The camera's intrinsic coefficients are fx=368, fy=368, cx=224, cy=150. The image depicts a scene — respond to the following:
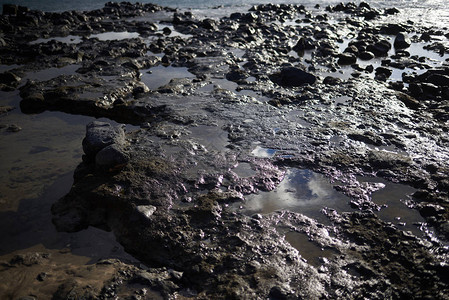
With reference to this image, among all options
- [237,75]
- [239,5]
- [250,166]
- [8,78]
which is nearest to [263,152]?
[250,166]

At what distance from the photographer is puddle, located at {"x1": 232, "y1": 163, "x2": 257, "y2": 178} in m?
5.46

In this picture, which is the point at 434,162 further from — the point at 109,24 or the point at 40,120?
the point at 109,24

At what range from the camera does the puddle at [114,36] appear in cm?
1345

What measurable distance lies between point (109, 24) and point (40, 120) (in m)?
9.21

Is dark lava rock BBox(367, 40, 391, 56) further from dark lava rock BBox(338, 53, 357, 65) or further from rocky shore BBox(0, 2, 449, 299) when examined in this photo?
dark lava rock BBox(338, 53, 357, 65)

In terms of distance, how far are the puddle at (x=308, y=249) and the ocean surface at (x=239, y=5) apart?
1580cm

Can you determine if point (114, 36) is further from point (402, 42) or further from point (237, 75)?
point (402, 42)

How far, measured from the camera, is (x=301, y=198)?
200 inches

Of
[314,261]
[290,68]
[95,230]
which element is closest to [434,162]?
[314,261]

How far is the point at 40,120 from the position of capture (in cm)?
746

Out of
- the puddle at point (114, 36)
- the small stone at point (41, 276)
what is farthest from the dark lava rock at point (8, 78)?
the small stone at point (41, 276)

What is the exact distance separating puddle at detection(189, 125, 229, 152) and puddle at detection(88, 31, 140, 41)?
8200 millimetres

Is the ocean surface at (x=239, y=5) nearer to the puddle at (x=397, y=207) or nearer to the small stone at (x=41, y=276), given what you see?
the puddle at (x=397, y=207)

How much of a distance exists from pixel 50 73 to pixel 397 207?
8.84 m
